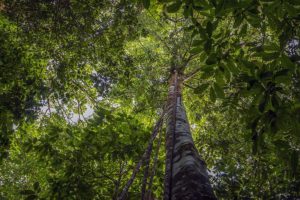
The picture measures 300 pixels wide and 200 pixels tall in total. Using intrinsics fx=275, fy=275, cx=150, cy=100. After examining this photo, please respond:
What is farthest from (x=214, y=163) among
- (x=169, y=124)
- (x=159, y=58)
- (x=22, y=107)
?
(x=22, y=107)

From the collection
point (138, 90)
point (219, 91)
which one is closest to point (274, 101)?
point (219, 91)

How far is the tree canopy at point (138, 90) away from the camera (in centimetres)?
248

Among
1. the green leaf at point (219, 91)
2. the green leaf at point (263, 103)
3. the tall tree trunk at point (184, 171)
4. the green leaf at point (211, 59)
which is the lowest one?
the tall tree trunk at point (184, 171)

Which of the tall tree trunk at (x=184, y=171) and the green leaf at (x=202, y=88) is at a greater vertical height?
the green leaf at (x=202, y=88)

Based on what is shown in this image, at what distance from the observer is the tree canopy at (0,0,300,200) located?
2479 millimetres

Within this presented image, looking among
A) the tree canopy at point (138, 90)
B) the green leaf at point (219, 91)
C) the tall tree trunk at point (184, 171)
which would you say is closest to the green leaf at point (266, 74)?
the tree canopy at point (138, 90)

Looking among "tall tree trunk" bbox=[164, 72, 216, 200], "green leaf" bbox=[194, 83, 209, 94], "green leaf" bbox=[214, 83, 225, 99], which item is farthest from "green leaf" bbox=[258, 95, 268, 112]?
"tall tree trunk" bbox=[164, 72, 216, 200]

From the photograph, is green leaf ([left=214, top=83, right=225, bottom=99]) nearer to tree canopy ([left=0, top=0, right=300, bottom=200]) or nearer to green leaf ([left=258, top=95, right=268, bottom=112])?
tree canopy ([left=0, top=0, right=300, bottom=200])

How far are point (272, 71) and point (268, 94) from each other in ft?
0.67

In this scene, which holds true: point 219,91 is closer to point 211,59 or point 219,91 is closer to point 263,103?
point 211,59

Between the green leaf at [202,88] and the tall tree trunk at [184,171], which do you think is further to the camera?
the green leaf at [202,88]

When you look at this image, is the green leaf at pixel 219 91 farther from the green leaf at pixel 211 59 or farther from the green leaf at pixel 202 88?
the green leaf at pixel 211 59

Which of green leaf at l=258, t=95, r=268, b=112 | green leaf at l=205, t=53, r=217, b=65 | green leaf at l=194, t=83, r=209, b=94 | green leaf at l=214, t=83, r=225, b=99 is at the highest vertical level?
green leaf at l=205, t=53, r=217, b=65

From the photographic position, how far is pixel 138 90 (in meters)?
8.66
